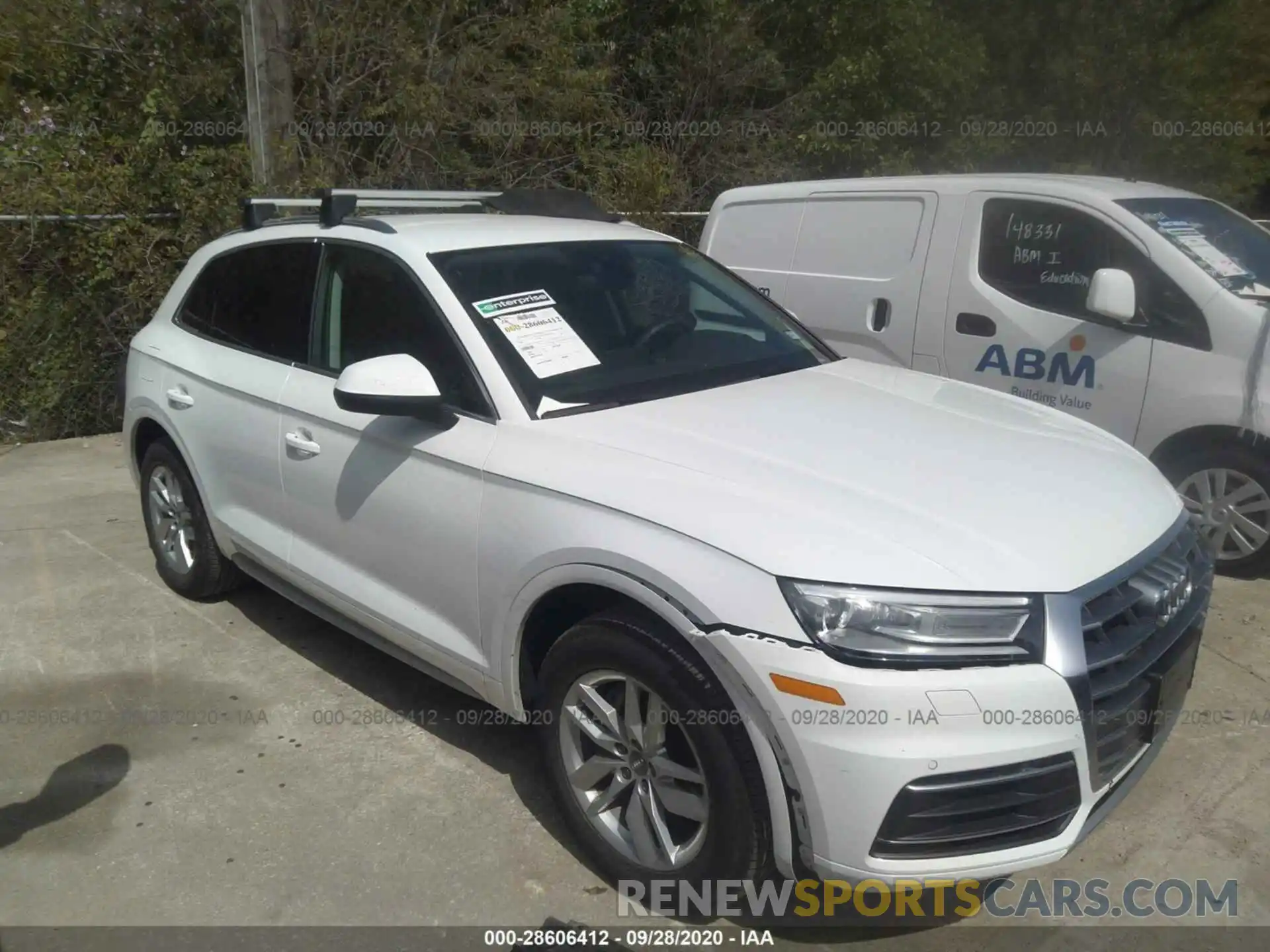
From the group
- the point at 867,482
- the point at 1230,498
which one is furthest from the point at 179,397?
the point at 1230,498

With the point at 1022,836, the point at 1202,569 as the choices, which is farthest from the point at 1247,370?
the point at 1022,836

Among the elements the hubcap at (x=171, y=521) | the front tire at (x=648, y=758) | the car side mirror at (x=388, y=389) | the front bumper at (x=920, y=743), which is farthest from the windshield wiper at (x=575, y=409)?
the hubcap at (x=171, y=521)

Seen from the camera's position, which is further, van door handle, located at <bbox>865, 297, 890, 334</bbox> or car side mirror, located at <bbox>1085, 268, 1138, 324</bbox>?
van door handle, located at <bbox>865, 297, 890, 334</bbox>

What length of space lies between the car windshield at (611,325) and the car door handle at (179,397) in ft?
5.25

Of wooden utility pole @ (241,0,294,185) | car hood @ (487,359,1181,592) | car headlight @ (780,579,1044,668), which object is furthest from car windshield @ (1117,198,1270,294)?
wooden utility pole @ (241,0,294,185)


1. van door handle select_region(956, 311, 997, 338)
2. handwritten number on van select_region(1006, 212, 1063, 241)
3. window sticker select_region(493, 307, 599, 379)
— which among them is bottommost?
van door handle select_region(956, 311, 997, 338)

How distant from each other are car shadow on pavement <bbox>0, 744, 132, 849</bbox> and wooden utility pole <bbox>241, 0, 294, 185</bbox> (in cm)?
589

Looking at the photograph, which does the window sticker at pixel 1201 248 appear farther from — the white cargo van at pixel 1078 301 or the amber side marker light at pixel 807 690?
the amber side marker light at pixel 807 690


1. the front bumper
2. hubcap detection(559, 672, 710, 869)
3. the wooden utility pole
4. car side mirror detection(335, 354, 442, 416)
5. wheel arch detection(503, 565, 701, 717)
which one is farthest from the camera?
the wooden utility pole

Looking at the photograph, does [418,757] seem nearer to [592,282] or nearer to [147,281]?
[592,282]

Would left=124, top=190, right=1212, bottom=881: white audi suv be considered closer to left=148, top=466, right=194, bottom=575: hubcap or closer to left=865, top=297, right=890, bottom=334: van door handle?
left=148, top=466, right=194, bottom=575: hubcap

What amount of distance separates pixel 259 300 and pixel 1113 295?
12.7 ft

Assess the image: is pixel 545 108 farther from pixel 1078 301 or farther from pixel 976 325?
pixel 1078 301

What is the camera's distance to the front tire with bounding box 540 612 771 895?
2.55 m
